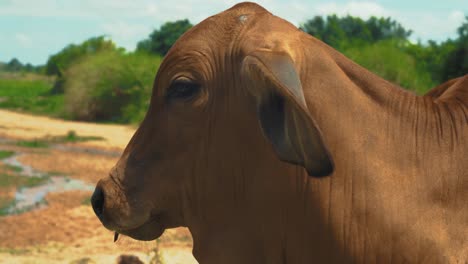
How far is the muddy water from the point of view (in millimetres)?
12684

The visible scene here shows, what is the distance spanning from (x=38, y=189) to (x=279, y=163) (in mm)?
13504

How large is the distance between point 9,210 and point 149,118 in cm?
1079

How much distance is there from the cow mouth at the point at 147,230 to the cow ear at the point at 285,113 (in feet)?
2.08

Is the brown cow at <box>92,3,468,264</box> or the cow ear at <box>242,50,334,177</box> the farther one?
the brown cow at <box>92,3,468,264</box>

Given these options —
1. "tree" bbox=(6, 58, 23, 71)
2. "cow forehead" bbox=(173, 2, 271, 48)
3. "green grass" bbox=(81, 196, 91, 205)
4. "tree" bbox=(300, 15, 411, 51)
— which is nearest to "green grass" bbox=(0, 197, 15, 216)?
"green grass" bbox=(81, 196, 91, 205)

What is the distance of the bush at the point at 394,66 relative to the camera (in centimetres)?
2355

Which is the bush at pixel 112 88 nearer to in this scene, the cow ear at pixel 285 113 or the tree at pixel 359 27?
the tree at pixel 359 27

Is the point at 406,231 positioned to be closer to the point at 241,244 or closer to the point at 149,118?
the point at 241,244

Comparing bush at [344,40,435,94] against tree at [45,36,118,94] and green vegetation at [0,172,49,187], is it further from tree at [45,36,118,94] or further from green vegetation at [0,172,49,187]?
tree at [45,36,118,94]

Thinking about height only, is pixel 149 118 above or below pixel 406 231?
above

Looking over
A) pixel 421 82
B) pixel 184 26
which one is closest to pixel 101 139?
pixel 421 82

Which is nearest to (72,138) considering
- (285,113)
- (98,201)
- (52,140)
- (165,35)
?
(52,140)

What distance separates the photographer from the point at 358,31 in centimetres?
4353

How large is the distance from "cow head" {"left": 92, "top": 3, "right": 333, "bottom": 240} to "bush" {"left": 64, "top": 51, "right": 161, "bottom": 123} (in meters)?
29.3
